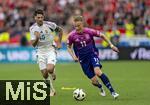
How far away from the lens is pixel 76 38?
1551 cm

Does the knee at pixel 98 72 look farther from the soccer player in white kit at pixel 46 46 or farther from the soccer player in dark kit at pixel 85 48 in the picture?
the soccer player in white kit at pixel 46 46

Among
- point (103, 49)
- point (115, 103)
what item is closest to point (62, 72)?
point (103, 49)

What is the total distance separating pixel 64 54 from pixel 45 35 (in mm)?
16604

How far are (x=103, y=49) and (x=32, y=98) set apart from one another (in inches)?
806

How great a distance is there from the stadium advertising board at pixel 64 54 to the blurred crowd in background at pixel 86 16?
3.54 feet

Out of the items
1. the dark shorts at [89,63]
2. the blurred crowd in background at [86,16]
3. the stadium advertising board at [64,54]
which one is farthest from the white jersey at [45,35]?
the blurred crowd in background at [86,16]

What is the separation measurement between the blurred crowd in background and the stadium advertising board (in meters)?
1.08

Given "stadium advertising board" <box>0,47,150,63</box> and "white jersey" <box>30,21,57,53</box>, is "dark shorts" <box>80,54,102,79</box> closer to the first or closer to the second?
"white jersey" <box>30,21,57,53</box>

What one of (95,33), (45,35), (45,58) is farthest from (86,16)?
(95,33)

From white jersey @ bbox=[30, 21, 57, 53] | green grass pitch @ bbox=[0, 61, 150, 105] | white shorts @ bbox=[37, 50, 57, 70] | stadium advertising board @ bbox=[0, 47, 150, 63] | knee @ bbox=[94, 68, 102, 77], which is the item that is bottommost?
stadium advertising board @ bbox=[0, 47, 150, 63]

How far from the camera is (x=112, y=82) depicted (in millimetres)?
20344

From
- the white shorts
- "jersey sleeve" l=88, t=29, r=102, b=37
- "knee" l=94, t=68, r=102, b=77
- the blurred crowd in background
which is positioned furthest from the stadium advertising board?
"knee" l=94, t=68, r=102, b=77

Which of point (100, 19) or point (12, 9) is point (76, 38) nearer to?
point (100, 19)

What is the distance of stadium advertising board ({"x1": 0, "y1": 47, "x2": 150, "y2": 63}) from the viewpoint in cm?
3164
